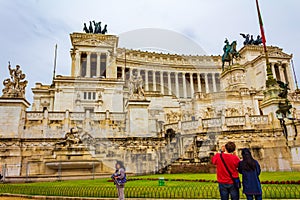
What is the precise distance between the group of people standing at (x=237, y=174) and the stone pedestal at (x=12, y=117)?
2643 cm

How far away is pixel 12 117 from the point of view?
27.2 meters

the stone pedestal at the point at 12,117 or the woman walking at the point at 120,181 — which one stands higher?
the stone pedestal at the point at 12,117

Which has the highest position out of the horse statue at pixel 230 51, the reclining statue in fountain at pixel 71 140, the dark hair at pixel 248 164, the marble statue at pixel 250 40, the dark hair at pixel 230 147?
the marble statue at pixel 250 40

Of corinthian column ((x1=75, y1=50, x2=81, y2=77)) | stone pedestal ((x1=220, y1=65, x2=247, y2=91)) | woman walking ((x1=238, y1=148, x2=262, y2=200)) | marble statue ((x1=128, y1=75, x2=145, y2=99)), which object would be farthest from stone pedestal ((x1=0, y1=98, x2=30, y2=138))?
corinthian column ((x1=75, y1=50, x2=81, y2=77))

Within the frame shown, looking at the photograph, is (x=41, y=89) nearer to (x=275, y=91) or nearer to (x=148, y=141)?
(x=148, y=141)

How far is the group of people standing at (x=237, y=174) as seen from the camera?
6324 mm

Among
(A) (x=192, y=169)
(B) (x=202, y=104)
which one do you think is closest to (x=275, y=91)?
(A) (x=192, y=169)

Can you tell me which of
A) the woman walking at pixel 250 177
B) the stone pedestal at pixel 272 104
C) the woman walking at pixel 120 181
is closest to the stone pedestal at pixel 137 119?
the stone pedestal at pixel 272 104

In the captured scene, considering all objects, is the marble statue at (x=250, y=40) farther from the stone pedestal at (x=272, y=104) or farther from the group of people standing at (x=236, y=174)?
the group of people standing at (x=236, y=174)

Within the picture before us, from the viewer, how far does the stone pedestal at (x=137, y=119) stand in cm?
2831

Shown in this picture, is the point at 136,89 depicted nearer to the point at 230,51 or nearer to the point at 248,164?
Answer: the point at 248,164

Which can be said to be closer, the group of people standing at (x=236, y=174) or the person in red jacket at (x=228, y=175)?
the group of people standing at (x=236, y=174)

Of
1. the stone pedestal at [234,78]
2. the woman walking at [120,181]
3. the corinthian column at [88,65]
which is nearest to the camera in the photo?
the woman walking at [120,181]

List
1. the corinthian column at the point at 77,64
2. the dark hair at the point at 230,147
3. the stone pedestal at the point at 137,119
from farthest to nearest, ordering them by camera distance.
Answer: the corinthian column at the point at 77,64 → the stone pedestal at the point at 137,119 → the dark hair at the point at 230,147
